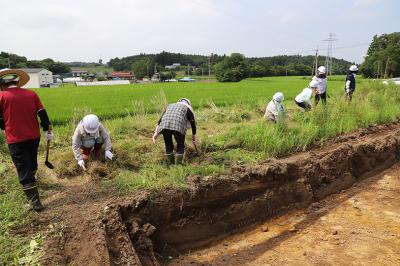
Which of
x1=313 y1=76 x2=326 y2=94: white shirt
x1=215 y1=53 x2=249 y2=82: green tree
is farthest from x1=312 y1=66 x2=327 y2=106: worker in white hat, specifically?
x1=215 y1=53 x2=249 y2=82: green tree

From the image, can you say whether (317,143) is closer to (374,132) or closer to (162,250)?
(374,132)

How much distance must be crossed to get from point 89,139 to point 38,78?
5803cm

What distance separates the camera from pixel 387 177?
777 centimetres

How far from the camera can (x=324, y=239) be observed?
5156 millimetres

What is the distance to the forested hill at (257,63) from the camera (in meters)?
67.2

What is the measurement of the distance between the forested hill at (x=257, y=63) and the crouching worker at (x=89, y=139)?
52.6 meters

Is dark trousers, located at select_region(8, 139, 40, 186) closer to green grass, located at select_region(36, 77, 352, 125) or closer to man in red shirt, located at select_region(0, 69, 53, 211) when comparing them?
man in red shirt, located at select_region(0, 69, 53, 211)

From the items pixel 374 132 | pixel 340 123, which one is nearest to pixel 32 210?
pixel 340 123

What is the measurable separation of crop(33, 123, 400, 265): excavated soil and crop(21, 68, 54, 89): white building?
51.5m

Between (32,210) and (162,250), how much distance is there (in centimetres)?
164

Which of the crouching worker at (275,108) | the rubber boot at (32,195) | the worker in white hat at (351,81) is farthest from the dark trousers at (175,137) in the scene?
the worker in white hat at (351,81)

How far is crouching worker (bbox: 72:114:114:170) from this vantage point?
208 inches

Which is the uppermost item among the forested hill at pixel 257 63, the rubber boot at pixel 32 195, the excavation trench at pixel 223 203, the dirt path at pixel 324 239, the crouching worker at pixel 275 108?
the forested hill at pixel 257 63

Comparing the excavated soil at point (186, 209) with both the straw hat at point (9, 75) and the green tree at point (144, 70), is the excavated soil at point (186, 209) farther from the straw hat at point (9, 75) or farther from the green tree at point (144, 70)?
the green tree at point (144, 70)
